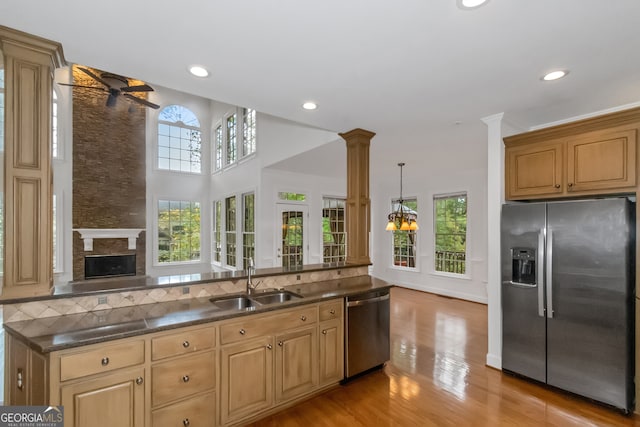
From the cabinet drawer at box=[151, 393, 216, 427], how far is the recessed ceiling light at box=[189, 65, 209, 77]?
2.37 m

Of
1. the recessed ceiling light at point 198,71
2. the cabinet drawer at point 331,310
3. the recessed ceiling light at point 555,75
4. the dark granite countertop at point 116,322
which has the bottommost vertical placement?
the cabinet drawer at point 331,310

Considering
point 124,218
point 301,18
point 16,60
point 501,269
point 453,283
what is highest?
point 301,18

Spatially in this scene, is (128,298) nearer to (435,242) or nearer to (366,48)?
(366,48)

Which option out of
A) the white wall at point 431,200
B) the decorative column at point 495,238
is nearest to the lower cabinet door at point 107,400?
the decorative column at point 495,238

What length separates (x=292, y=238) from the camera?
660 centimetres

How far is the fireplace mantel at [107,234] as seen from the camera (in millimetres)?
6856

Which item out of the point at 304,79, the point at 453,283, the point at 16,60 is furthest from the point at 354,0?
the point at 453,283

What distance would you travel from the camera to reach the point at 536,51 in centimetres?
210

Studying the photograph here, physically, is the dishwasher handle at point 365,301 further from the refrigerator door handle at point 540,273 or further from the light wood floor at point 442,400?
the refrigerator door handle at point 540,273

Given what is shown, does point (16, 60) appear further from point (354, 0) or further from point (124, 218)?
point (124, 218)

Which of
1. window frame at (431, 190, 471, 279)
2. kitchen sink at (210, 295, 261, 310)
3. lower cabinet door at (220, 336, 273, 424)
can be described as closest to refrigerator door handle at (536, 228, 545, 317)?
lower cabinet door at (220, 336, 273, 424)

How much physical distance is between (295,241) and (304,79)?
14.5 ft

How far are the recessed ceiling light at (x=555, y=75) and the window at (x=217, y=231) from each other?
7.33m

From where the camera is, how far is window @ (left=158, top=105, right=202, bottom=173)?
8312 millimetres
